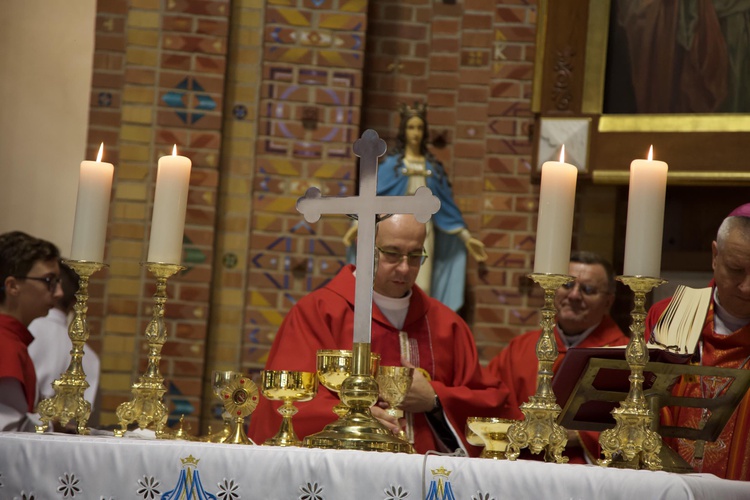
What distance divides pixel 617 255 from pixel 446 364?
6.52ft

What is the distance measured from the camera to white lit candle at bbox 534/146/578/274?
245 centimetres

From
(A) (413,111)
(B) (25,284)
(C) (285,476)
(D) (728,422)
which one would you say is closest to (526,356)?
(A) (413,111)

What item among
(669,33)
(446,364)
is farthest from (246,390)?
(669,33)

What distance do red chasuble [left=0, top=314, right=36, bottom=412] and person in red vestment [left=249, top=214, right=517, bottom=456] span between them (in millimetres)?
935

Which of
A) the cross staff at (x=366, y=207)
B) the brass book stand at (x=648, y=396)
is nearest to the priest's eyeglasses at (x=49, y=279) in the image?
the cross staff at (x=366, y=207)

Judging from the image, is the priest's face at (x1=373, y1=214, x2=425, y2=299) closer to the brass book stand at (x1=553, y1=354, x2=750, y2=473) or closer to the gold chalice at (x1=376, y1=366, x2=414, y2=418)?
the gold chalice at (x1=376, y1=366, x2=414, y2=418)

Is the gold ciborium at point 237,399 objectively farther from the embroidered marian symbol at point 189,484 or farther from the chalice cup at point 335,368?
the embroidered marian symbol at point 189,484

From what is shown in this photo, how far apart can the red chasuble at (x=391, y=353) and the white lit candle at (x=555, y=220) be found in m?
1.01

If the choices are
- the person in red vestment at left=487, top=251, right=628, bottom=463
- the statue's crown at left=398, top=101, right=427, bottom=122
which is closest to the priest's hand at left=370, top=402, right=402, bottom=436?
the person in red vestment at left=487, top=251, right=628, bottom=463

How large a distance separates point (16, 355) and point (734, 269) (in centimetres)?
245

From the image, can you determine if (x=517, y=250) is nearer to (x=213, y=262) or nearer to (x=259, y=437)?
(x=213, y=262)

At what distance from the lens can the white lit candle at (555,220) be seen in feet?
8.04

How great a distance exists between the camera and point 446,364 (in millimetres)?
3939

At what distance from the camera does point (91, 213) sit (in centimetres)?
277
